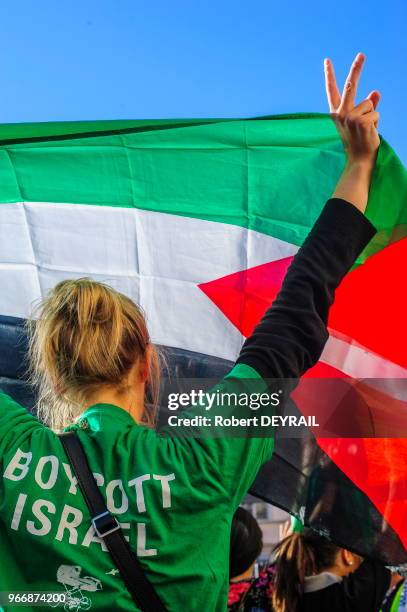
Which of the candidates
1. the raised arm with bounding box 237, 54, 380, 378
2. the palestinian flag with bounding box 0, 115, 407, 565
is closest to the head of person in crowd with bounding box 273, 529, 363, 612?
the palestinian flag with bounding box 0, 115, 407, 565

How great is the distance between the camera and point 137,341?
1.87 m

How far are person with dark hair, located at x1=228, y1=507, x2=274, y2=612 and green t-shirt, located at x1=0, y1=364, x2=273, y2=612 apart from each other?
2.02 metres

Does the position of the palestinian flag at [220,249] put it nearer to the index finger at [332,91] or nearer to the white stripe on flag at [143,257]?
the white stripe on flag at [143,257]

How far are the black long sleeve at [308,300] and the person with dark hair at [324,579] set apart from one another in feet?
6.06

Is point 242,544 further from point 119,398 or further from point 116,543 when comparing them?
point 116,543

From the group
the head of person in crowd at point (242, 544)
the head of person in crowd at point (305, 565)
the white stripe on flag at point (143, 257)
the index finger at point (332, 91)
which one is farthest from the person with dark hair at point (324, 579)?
the index finger at point (332, 91)

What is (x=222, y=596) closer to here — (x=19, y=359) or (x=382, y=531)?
(x=382, y=531)

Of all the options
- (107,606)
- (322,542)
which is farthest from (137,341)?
(322,542)

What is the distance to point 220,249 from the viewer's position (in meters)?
3.16

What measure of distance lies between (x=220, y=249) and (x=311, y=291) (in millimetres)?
1292

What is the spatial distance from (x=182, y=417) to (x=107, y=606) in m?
0.43

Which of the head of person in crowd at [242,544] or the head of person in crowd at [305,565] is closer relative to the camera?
the head of person in crowd at [305,565]

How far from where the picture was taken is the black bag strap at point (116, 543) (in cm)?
157

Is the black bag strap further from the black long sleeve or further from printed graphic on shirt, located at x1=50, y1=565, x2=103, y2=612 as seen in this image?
the black long sleeve
